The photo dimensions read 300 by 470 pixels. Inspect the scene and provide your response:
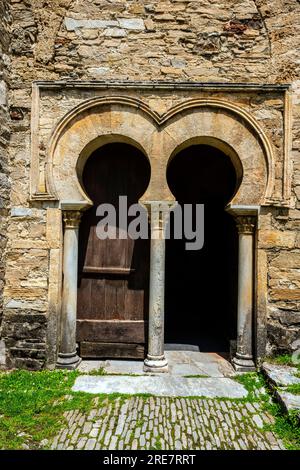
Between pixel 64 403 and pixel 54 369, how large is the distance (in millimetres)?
952

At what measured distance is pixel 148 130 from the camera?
4496mm

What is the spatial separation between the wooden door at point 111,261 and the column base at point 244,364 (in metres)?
1.36

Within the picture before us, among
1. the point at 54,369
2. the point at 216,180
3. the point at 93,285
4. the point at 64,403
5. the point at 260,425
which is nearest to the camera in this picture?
the point at 260,425

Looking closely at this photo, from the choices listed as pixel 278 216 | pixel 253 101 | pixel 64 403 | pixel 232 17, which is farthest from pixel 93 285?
pixel 232 17

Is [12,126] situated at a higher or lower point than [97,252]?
higher

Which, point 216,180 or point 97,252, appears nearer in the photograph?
point 97,252

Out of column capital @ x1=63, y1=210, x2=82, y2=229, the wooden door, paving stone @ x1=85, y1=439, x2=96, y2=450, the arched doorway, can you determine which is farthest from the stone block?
paving stone @ x1=85, y1=439, x2=96, y2=450

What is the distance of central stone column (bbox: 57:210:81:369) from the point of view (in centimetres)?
453

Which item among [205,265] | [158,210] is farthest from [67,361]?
[205,265]

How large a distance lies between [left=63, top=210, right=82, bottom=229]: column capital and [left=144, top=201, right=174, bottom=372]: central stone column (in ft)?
3.20

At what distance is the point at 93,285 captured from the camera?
16.2 feet

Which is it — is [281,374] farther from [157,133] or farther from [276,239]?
[157,133]

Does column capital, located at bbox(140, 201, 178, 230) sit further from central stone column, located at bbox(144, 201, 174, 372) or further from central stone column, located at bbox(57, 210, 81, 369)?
central stone column, located at bbox(57, 210, 81, 369)

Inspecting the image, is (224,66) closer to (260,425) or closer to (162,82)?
(162,82)
